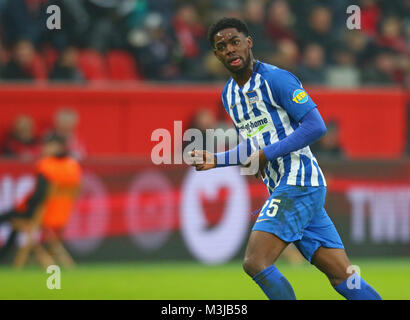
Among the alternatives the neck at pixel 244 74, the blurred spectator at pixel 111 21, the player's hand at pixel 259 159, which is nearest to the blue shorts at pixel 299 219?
the player's hand at pixel 259 159

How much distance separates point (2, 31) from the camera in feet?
44.1

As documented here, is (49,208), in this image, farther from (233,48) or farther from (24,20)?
(233,48)

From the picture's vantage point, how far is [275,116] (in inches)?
247

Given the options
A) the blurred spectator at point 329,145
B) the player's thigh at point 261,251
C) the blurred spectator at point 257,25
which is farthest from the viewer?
the blurred spectator at point 257,25

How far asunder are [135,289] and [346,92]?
6.35m

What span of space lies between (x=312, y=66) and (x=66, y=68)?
4110 mm

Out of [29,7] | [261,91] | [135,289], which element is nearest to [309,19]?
[29,7]

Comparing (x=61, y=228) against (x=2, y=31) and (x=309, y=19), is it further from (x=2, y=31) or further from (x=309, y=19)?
(x=309, y=19)

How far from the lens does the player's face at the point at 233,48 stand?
6.20 m

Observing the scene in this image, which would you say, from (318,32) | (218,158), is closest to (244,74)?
(218,158)

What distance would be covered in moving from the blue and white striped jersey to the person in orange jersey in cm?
575

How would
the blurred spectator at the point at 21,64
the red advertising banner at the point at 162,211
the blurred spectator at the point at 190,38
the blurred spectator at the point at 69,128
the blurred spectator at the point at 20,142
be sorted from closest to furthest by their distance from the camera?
1. the red advertising banner at the point at 162,211
2. the blurred spectator at the point at 20,142
3. the blurred spectator at the point at 69,128
4. the blurred spectator at the point at 21,64
5. the blurred spectator at the point at 190,38

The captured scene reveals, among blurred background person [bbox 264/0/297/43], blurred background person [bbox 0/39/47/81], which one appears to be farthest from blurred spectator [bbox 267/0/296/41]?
blurred background person [bbox 0/39/47/81]

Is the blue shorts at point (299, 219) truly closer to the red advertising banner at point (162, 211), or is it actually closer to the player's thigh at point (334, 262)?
the player's thigh at point (334, 262)
